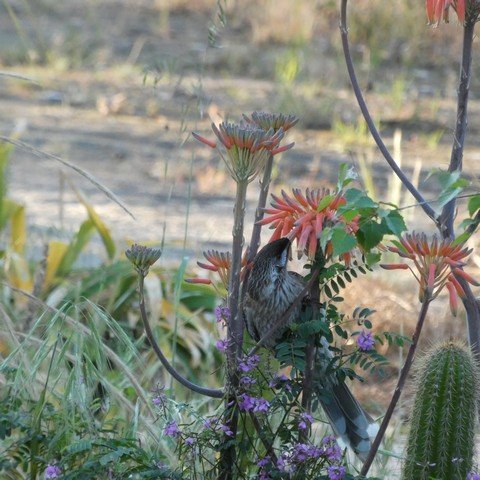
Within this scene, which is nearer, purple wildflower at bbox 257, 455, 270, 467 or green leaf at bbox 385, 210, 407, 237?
green leaf at bbox 385, 210, 407, 237

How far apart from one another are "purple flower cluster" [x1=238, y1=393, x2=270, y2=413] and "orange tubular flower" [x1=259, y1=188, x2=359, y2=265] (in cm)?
30

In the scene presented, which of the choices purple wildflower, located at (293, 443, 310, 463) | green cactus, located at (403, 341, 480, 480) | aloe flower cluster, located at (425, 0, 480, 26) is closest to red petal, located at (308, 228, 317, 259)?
purple wildflower, located at (293, 443, 310, 463)

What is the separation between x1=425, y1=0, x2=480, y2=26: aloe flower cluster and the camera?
2422mm

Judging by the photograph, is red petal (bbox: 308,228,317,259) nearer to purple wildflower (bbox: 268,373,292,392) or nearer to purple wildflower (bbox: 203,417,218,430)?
purple wildflower (bbox: 268,373,292,392)

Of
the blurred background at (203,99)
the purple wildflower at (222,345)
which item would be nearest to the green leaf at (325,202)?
the purple wildflower at (222,345)

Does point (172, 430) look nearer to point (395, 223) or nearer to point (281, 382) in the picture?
point (281, 382)

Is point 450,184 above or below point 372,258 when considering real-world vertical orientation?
above

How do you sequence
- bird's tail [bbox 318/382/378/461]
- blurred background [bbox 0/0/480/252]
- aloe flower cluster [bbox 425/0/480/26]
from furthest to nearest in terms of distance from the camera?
blurred background [bbox 0/0/480/252], bird's tail [bbox 318/382/378/461], aloe flower cluster [bbox 425/0/480/26]

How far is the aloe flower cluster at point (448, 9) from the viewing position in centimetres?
242

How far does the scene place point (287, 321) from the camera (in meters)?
2.35

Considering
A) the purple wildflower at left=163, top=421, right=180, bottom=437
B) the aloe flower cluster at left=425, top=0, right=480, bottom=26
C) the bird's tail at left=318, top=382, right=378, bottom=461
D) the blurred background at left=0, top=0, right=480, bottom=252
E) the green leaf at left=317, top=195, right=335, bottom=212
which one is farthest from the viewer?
the blurred background at left=0, top=0, right=480, bottom=252

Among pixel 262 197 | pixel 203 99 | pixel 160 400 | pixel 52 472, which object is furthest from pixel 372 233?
pixel 203 99

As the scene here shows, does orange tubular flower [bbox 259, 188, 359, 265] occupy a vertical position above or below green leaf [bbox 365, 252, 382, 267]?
above

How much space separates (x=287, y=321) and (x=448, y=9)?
0.79 meters
